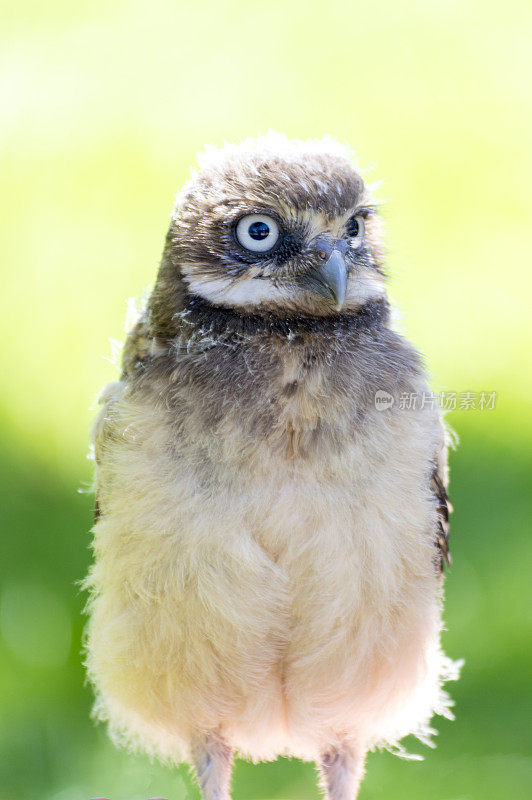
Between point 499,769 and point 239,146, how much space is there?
4.33 m

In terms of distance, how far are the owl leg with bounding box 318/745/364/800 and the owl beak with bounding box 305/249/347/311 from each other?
2.38 meters

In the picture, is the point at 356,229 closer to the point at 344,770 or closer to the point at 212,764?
the point at 212,764

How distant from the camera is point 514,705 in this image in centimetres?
624

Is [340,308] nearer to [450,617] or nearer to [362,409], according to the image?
[362,409]

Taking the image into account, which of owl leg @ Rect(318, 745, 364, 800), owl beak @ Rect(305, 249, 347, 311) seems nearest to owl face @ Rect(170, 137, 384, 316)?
owl beak @ Rect(305, 249, 347, 311)

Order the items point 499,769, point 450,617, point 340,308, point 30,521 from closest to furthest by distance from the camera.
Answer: point 340,308 < point 499,769 < point 450,617 < point 30,521

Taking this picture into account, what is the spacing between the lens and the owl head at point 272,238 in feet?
11.0

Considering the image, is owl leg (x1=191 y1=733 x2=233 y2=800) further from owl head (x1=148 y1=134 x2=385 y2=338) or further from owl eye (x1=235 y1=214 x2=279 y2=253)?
owl eye (x1=235 y1=214 x2=279 y2=253)

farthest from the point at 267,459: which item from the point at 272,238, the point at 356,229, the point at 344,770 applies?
the point at 344,770

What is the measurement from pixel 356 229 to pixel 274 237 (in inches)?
16.9

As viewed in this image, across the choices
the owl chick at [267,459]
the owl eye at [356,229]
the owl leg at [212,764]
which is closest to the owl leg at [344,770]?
the owl leg at [212,764]

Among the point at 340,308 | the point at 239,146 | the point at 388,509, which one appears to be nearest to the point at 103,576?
the point at 388,509

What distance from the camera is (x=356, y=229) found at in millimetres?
3656

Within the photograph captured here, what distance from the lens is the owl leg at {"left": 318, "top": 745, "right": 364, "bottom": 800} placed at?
15.0 feet
